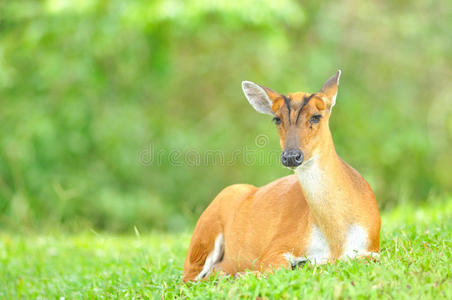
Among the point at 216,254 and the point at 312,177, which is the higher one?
the point at 312,177

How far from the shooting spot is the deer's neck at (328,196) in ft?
13.2

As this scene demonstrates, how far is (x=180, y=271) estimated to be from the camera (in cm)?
501

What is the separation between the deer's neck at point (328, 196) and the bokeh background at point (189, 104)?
5674 mm

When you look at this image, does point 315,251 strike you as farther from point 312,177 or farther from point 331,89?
point 331,89

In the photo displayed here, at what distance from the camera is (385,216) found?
283 inches

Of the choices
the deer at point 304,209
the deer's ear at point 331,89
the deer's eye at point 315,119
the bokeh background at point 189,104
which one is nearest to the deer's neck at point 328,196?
the deer at point 304,209

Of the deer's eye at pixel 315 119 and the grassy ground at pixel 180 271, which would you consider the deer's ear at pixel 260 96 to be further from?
the grassy ground at pixel 180 271

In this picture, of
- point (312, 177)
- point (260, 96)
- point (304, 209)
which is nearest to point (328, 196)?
point (312, 177)

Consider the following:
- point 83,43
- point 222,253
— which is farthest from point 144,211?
point 222,253

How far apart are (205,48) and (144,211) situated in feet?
13.7

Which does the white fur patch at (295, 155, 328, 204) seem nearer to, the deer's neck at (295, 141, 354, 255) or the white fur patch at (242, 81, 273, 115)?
the deer's neck at (295, 141, 354, 255)

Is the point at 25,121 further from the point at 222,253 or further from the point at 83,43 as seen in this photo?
the point at 222,253

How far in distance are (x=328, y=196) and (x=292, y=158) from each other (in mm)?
413

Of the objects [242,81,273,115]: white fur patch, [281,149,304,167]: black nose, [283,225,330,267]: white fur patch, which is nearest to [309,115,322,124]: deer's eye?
[281,149,304,167]: black nose
